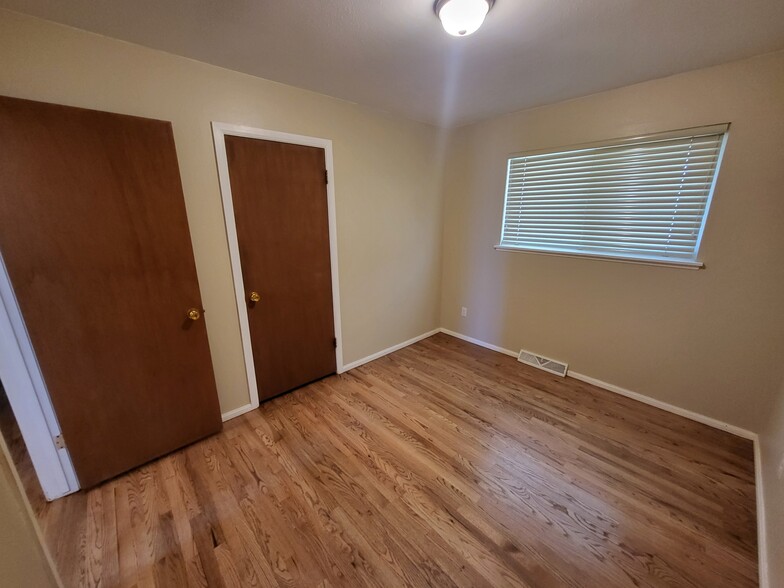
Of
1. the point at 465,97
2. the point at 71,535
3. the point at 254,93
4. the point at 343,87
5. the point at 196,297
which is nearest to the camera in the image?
the point at 71,535

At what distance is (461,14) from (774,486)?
2517mm

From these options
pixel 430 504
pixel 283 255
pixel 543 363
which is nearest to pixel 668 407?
pixel 543 363

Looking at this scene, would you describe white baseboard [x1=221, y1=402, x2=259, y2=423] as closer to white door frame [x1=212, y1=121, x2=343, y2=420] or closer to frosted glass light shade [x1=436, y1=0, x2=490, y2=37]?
white door frame [x1=212, y1=121, x2=343, y2=420]

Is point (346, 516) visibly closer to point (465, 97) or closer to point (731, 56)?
point (465, 97)

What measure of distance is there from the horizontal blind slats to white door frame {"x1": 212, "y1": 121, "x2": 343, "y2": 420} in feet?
5.61

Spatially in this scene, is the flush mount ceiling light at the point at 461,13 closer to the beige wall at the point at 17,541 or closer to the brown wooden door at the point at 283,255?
the brown wooden door at the point at 283,255

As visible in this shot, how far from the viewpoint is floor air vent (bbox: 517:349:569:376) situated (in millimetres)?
2721

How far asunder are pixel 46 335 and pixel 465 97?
115 inches

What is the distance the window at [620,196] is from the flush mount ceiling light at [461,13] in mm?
1594

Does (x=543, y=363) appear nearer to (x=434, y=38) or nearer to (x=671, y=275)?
(x=671, y=275)

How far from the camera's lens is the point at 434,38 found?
57.6 inches

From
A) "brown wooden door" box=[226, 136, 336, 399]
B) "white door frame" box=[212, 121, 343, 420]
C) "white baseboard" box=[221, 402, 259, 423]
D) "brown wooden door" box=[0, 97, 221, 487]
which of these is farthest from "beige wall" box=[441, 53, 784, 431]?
"brown wooden door" box=[0, 97, 221, 487]

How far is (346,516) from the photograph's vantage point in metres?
1.46

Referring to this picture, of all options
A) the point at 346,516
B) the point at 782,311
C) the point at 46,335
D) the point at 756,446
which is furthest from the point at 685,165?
the point at 46,335
